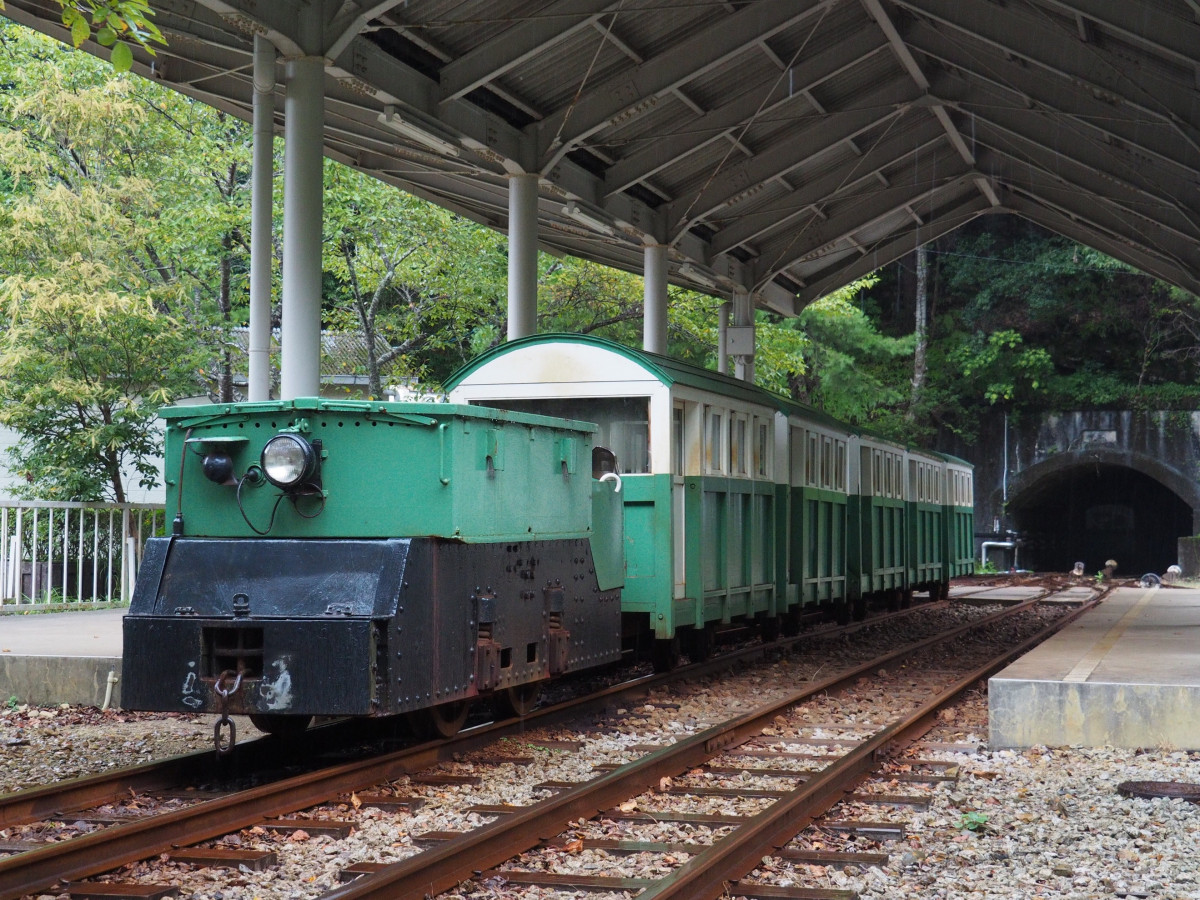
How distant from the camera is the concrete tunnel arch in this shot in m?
44.0

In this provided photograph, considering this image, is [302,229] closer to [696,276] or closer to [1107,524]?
[696,276]

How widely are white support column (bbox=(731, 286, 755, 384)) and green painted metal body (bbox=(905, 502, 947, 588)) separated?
4.55 meters

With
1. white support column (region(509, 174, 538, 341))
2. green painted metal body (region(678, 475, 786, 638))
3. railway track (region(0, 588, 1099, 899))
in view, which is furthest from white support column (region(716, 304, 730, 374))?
railway track (region(0, 588, 1099, 899))

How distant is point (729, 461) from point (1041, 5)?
703 cm

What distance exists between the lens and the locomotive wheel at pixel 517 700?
9.02 metres

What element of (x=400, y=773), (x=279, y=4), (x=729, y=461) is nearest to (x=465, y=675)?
(x=400, y=773)

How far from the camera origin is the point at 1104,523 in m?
46.1

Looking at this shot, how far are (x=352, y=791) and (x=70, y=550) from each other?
1090 centimetres

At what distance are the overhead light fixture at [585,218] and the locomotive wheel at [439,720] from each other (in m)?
12.1

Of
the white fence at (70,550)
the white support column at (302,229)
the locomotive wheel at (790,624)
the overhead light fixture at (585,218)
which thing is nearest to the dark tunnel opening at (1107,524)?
the overhead light fixture at (585,218)

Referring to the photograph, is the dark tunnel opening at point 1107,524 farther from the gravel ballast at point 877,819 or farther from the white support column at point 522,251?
the gravel ballast at point 877,819

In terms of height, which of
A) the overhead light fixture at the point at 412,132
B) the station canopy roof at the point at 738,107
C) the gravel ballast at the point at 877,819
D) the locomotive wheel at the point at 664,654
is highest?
the station canopy roof at the point at 738,107

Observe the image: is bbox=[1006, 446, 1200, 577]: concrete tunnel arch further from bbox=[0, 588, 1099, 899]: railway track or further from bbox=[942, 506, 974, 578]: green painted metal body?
bbox=[0, 588, 1099, 899]: railway track

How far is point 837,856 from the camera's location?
5.75 m
